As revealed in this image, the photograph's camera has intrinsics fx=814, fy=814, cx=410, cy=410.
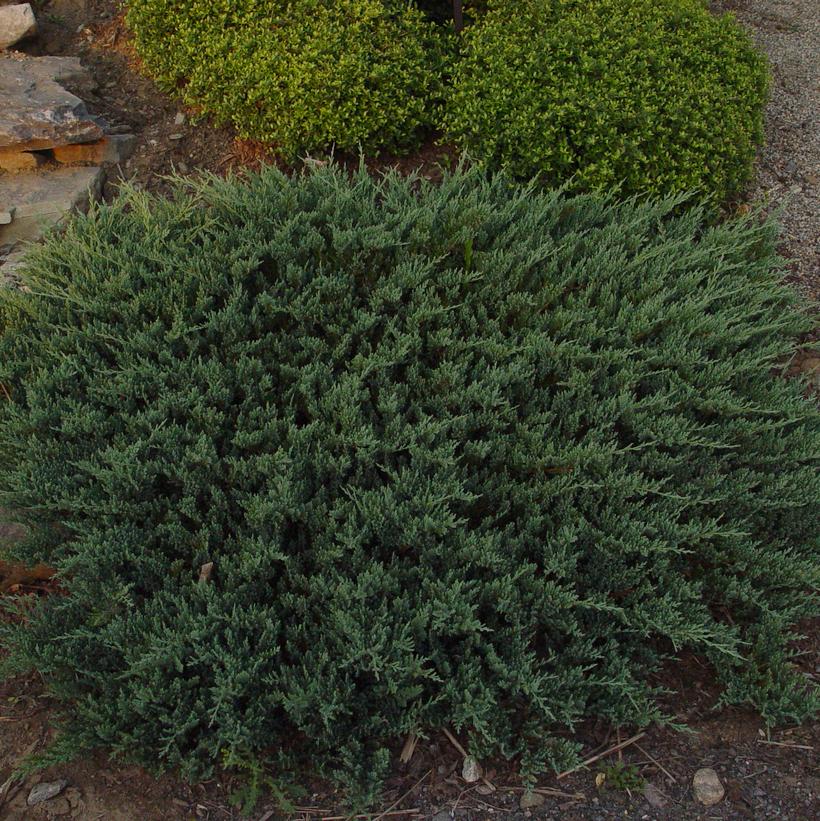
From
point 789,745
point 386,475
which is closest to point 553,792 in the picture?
point 789,745

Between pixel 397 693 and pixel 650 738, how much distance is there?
92 cm

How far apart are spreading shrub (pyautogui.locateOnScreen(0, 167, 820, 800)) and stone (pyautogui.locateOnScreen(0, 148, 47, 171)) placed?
100 cm

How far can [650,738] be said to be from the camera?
278 cm

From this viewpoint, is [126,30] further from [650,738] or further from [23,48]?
→ [650,738]

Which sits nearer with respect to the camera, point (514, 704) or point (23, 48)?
point (514, 704)

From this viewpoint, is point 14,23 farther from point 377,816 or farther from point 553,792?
point 553,792

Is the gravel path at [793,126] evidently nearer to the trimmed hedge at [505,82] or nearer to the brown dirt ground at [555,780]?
the trimmed hedge at [505,82]

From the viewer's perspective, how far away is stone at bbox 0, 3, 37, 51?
4.94 m

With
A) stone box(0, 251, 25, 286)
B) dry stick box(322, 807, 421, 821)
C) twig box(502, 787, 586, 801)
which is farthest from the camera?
stone box(0, 251, 25, 286)

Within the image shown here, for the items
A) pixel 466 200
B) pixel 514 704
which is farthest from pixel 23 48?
pixel 514 704

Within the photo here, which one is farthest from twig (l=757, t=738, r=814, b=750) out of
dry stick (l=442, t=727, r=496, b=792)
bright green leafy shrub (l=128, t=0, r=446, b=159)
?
bright green leafy shrub (l=128, t=0, r=446, b=159)

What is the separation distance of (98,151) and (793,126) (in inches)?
167

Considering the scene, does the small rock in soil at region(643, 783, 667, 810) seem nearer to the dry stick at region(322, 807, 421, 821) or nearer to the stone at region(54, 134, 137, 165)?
the dry stick at region(322, 807, 421, 821)

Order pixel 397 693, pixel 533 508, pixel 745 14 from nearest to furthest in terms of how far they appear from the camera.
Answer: pixel 397 693
pixel 533 508
pixel 745 14
